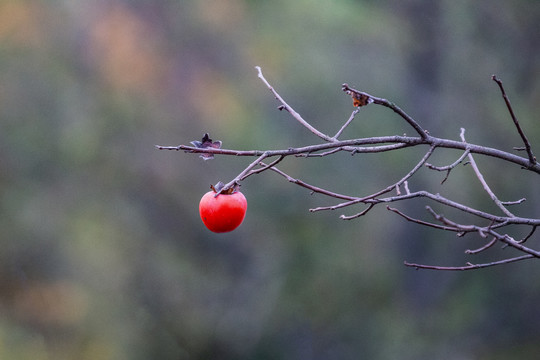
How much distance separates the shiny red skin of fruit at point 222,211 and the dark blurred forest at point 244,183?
388 centimetres

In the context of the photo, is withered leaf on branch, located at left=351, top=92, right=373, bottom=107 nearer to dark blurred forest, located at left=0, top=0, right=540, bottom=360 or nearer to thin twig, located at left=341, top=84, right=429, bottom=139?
thin twig, located at left=341, top=84, right=429, bottom=139

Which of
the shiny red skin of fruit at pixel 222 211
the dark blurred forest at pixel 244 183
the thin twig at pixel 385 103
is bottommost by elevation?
the shiny red skin of fruit at pixel 222 211

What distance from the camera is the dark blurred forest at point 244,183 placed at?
5.05 meters

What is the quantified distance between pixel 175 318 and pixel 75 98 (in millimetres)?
2086

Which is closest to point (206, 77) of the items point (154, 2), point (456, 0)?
point (154, 2)

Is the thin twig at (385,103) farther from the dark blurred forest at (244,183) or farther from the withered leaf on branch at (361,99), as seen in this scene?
the dark blurred forest at (244,183)

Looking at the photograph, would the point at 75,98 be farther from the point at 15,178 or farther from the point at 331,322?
the point at 331,322

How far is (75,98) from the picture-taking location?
516 centimetres

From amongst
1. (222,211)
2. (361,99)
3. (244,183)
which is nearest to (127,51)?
(244,183)

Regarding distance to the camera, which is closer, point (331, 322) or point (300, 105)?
point (300, 105)

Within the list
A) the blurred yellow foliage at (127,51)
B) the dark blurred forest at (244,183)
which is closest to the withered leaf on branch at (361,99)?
the dark blurred forest at (244,183)

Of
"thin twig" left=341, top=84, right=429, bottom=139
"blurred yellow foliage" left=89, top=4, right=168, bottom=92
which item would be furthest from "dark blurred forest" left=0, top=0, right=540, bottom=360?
"thin twig" left=341, top=84, right=429, bottom=139

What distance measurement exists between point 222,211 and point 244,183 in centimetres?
394

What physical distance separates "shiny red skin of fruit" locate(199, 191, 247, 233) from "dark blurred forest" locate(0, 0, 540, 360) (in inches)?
153
